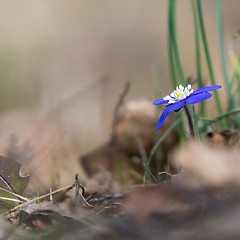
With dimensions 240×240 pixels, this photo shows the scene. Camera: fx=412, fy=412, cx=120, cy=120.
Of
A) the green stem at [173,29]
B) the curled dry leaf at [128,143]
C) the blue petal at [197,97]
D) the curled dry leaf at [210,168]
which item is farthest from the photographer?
the curled dry leaf at [128,143]

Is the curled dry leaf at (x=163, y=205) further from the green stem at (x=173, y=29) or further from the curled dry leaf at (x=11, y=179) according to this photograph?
the green stem at (x=173, y=29)

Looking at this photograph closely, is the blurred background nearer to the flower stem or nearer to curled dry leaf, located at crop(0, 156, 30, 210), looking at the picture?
curled dry leaf, located at crop(0, 156, 30, 210)

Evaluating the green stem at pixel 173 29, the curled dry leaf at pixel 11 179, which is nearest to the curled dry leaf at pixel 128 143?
the green stem at pixel 173 29

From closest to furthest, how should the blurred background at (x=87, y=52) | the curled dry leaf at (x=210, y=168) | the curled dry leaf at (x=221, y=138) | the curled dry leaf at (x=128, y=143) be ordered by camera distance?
the curled dry leaf at (x=210, y=168) → the curled dry leaf at (x=221, y=138) → the curled dry leaf at (x=128, y=143) → the blurred background at (x=87, y=52)

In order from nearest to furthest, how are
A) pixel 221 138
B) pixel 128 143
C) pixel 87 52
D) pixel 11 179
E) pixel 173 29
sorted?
pixel 11 179
pixel 221 138
pixel 173 29
pixel 128 143
pixel 87 52

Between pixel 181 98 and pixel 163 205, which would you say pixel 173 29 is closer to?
pixel 181 98

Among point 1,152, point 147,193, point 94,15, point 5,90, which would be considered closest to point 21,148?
point 1,152

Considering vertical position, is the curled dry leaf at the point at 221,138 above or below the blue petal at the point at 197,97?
above

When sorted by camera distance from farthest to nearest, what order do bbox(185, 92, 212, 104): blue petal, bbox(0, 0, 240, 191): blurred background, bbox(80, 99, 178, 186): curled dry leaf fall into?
bbox(0, 0, 240, 191): blurred background < bbox(80, 99, 178, 186): curled dry leaf < bbox(185, 92, 212, 104): blue petal

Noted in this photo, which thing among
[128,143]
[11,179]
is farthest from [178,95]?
[128,143]

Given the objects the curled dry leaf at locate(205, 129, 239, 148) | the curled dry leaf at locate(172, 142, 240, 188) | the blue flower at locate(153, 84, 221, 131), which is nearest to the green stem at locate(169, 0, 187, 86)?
the curled dry leaf at locate(205, 129, 239, 148)
